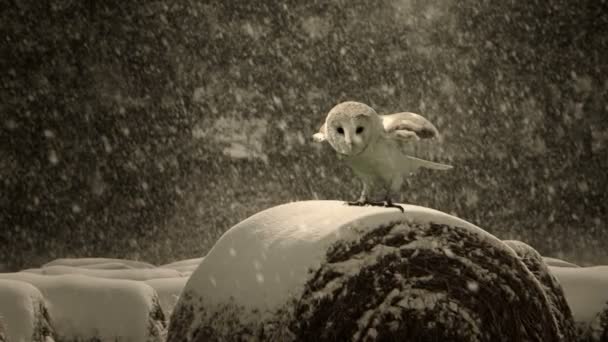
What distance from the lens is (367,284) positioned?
2.95 metres

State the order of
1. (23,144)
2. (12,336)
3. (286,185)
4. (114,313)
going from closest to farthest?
(12,336) → (114,313) → (23,144) → (286,185)

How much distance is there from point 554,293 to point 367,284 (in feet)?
5.63

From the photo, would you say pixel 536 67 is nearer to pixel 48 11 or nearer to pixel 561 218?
pixel 561 218

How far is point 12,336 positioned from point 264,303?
182cm

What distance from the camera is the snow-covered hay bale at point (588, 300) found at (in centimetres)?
449

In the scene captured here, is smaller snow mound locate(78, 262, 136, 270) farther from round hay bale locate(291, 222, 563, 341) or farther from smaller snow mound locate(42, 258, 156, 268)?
round hay bale locate(291, 222, 563, 341)

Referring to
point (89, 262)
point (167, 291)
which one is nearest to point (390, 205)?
point (167, 291)

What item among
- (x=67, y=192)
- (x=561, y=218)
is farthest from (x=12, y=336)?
(x=561, y=218)

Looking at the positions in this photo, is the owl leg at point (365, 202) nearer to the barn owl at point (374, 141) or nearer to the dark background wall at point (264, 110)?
the barn owl at point (374, 141)

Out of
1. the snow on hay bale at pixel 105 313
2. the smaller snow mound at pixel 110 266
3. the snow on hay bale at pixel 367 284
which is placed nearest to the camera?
the snow on hay bale at pixel 367 284

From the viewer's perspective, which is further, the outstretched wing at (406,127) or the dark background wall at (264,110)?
the dark background wall at (264,110)

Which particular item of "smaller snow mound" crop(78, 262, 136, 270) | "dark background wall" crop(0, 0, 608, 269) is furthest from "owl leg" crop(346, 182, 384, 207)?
"dark background wall" crop(0, 0, 608, 269)

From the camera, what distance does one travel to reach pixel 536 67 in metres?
9.36

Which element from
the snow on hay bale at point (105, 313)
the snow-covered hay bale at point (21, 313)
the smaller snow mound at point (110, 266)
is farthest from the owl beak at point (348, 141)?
the smaller snow mound at point (110, 266)
